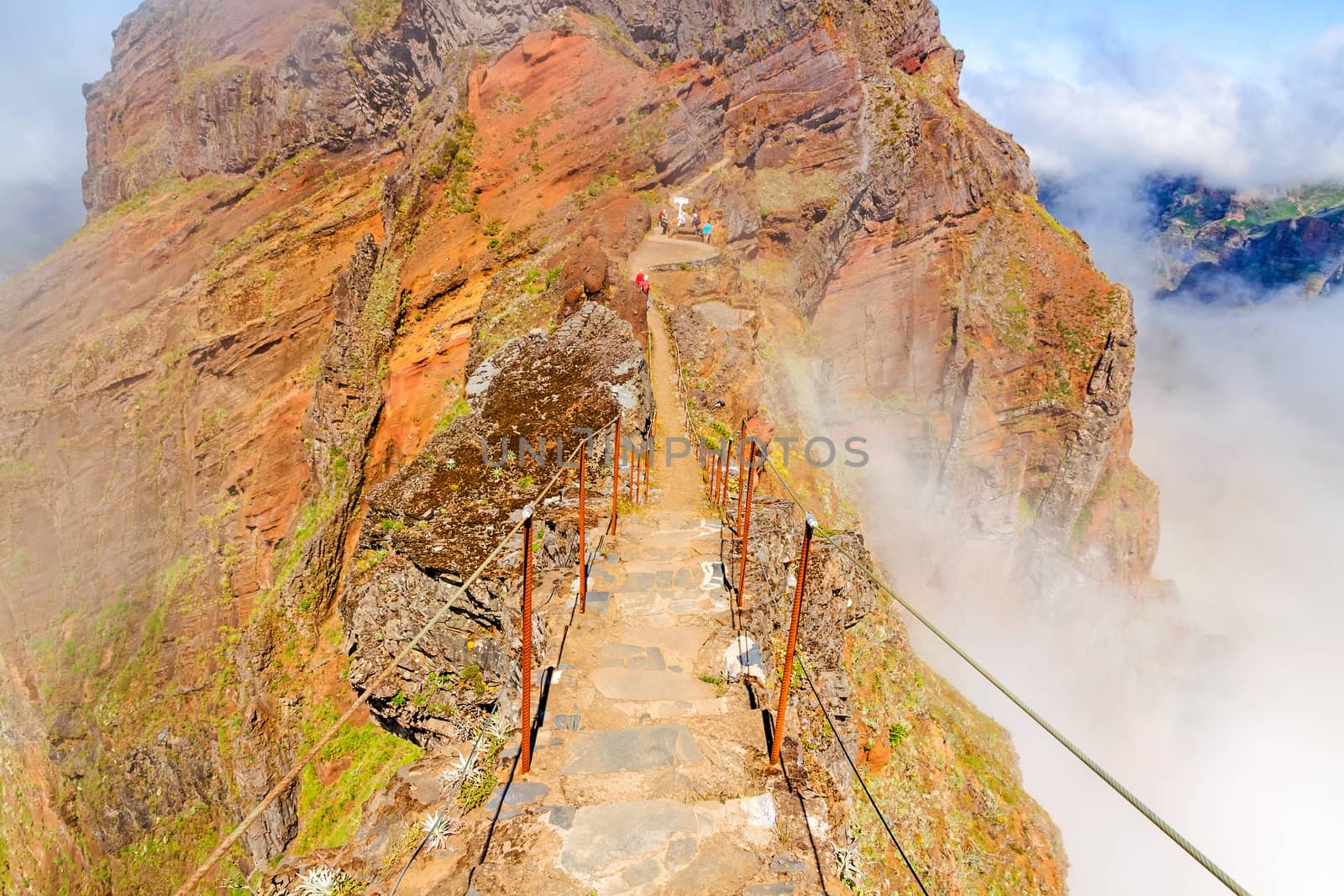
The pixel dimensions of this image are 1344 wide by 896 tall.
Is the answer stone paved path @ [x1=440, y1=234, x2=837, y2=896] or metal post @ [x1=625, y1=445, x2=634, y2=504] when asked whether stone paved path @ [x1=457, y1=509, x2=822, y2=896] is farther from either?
metal post @ [x1=625, y1=445, x2=634, y2=504]

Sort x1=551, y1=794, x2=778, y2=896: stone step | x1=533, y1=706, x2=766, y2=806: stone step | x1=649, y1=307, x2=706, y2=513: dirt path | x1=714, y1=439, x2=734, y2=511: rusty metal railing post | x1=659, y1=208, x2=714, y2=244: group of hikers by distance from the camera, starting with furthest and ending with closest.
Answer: x1=659, y1=208, x2=714, y2=244: group of hikers, x1=649, y1=307, x2=706, y2=513: dirt path, x1=714, y1=439, x2=734, y2=511: rusty metal railing post, x1=533, y1=706, x2=766, y2=806: stone step, x1=551, y1=794, x2=778, y2=896: stone step

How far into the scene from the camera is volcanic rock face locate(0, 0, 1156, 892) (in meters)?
12.1

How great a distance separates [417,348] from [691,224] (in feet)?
42.7

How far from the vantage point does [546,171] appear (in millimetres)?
23969

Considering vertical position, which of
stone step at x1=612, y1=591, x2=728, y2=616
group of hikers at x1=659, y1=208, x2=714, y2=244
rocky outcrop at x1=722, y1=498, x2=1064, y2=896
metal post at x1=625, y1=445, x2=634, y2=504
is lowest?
rocky outcrop at x1=722, y1=498, x2=1064, y2=896

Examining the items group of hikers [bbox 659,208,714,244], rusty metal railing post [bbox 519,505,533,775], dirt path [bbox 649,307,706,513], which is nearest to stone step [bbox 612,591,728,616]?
rusty metal railing post [bbox 519,505,533,775]

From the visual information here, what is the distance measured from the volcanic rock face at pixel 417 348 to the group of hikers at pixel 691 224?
1012mm

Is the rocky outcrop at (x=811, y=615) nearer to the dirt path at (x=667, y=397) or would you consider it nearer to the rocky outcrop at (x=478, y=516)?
the dirt path at (x=667, y=397)

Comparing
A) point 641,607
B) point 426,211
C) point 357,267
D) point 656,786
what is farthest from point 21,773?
point 656,786

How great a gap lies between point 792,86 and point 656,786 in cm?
3369

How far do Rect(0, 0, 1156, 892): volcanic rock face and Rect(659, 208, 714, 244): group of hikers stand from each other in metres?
1.01

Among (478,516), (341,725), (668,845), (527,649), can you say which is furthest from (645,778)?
(478,516)

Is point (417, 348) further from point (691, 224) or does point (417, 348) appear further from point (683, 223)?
point (691, 224)

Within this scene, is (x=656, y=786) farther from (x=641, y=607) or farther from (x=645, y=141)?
(x=645, y=141)
